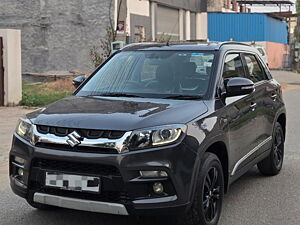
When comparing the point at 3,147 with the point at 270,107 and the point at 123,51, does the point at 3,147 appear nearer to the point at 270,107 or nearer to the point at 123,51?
the point at 123,51

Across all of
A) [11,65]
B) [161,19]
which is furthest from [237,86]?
[161,19]

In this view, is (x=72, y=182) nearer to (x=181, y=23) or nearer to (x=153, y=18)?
(x=153, y=18)

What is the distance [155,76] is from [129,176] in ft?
5.43

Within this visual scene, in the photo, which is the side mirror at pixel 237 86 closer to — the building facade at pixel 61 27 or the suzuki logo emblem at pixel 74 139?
the suzuki logo emblem at pixel 74 139

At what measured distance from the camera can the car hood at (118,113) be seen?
3.92 metres

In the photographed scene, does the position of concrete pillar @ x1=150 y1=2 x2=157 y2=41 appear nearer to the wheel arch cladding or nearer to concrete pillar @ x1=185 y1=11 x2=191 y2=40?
concrete pillar @ x1=185 y1=11 x2=191 y2=40

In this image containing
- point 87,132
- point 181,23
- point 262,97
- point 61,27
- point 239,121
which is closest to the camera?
point 87,132

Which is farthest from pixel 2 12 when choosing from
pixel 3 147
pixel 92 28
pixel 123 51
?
pixel 123 51

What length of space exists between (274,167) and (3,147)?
16.0ft

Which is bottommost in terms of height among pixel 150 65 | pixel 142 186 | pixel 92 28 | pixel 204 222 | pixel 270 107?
pixel 204 222

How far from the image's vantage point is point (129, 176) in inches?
149

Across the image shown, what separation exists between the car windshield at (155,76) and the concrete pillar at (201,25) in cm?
3737

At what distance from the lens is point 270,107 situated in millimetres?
6199

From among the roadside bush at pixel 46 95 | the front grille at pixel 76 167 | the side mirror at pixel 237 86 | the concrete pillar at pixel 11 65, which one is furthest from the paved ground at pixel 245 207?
the roadside bush at pixel 46 95
